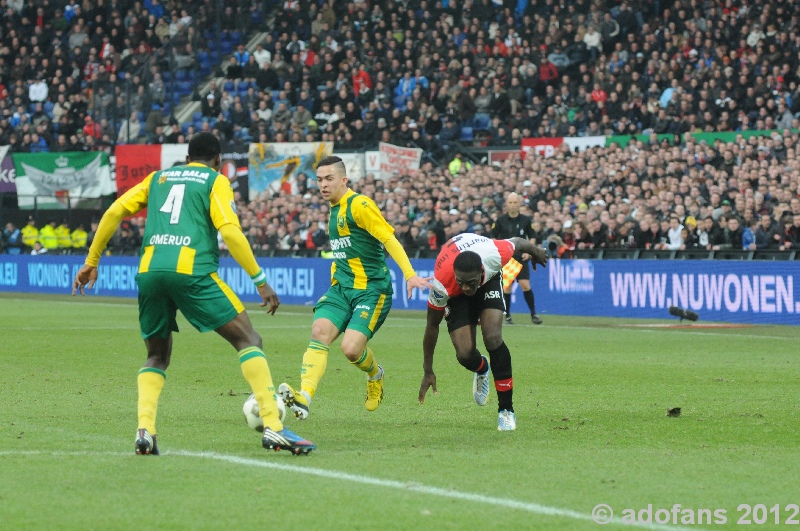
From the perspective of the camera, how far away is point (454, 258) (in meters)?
9.73

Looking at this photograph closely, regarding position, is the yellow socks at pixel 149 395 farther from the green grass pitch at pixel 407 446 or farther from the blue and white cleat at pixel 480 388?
the blue and white cleat at pixel 480 388

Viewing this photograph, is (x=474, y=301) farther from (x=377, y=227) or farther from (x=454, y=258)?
(x=377, y=227)

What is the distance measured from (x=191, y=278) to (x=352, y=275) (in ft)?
7.94

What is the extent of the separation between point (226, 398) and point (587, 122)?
20490 millimetres

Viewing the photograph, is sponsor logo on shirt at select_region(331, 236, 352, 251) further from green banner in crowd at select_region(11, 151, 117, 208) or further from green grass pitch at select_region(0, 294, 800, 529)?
green banner in crowd at select_region(11, 151, 117, 208)

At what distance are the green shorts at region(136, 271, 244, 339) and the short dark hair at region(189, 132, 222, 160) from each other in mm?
791

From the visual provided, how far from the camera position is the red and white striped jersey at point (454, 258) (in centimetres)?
981

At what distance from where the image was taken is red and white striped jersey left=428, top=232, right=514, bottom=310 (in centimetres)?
981

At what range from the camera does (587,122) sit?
30453mm

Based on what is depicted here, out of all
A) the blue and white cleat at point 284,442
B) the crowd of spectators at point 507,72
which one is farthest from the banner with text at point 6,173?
the blue and white cleat at point 284,442

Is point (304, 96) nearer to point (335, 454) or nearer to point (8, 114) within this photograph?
point (8, 114)

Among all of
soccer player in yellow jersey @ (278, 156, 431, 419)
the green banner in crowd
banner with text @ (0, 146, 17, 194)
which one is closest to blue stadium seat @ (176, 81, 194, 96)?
the green banner in crowd

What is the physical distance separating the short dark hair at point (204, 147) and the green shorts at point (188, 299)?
791mm

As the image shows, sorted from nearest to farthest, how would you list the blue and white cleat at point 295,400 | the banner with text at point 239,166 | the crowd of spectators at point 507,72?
the blue and white cleat at point 295,400 → the crowd of spectators at point 507,72 → the banner with text at point 239,166
